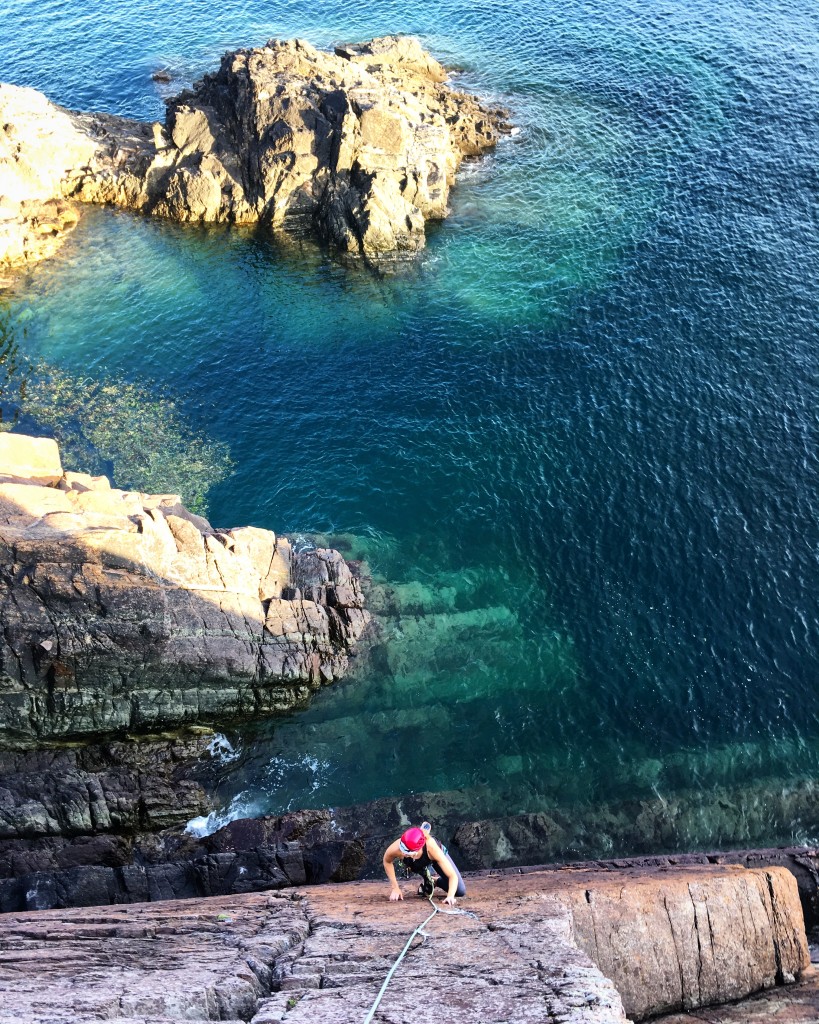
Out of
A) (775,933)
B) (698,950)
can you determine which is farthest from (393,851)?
(775,933)

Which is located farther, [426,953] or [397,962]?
[426,953]

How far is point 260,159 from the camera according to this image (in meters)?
76.9

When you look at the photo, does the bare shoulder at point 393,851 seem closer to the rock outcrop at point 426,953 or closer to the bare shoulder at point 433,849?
the bare shoulder at point 433,849

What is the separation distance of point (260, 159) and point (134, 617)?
50441mm

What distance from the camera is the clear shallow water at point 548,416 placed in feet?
147

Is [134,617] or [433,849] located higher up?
[433,849]

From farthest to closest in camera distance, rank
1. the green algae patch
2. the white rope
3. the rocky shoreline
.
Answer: the green algae patch → the rocky shoreline → the white rope

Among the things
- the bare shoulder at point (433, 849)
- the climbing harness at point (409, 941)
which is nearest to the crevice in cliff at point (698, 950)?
the climbing harness at point (409, 941)

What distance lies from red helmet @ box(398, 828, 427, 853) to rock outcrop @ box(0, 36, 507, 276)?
59.0 meters

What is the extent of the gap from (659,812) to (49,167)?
7656 centimetres

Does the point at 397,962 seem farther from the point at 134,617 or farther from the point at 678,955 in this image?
the point at 134,617

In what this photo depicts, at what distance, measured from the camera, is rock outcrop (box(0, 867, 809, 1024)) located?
19078 millimetres

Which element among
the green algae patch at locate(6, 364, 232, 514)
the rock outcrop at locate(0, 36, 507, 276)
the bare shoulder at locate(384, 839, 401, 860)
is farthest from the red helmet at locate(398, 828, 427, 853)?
the rock outcrop at locate(0, 36, 507, 276)

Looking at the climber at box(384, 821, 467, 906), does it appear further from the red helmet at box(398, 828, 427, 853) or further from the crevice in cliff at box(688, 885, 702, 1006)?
the crevice in cliff at box(688, 885, 702, 1006)
